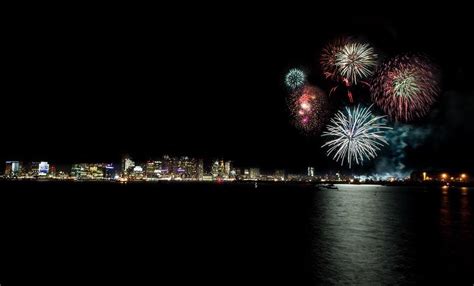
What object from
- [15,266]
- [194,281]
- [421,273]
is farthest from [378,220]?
[15,266]

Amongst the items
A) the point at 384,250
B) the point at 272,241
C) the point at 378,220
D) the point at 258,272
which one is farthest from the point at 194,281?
the point at 378,220

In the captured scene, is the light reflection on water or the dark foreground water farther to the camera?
the light reflection on water

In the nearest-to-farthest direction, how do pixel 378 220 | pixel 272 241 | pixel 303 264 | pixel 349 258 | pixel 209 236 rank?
pixel 303 264
pixel 349 258
pixel 272 241
pixel 209 236
pixel 378 220

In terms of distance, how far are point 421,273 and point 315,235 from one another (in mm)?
14920

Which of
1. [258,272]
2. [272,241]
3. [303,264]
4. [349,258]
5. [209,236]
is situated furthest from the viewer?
[209,236]

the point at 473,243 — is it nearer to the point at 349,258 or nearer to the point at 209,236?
the point at 349,258

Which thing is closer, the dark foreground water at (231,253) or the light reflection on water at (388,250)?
the dark foreground water at (231,253)

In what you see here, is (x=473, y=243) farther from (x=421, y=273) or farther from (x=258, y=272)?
(x=258, y=272)

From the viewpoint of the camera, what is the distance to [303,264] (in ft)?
78.1

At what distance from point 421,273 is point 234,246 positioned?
43.4 ft

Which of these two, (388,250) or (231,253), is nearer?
(231,253)

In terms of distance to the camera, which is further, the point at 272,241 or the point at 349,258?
the point at 272,241

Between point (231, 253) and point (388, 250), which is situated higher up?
point (231, 253)

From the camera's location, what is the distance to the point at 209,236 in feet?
114
